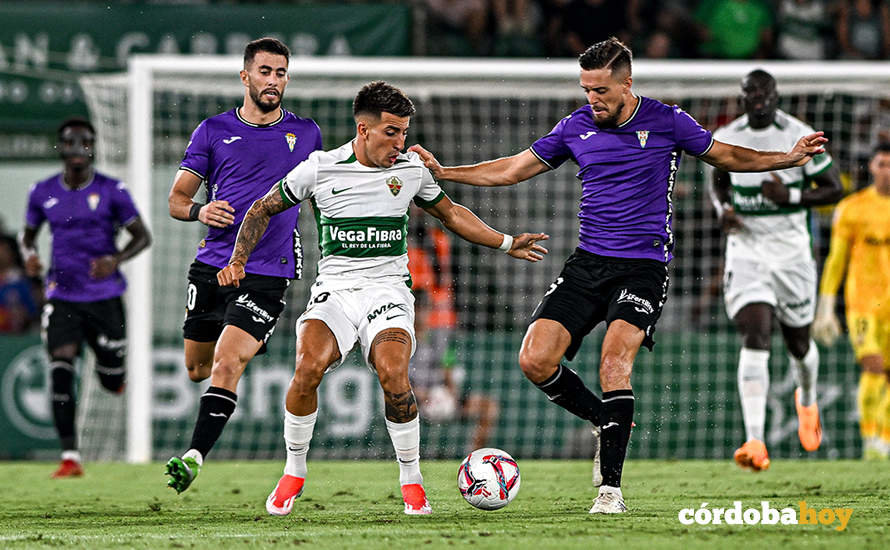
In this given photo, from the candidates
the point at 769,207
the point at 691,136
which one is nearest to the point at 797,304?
the point at 769,207

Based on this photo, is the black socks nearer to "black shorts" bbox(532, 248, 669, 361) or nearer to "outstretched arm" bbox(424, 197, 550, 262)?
"outstretched arm" bbox(424, 197, 550, 262)

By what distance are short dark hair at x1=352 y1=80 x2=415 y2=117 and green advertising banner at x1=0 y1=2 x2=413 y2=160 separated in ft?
25.5

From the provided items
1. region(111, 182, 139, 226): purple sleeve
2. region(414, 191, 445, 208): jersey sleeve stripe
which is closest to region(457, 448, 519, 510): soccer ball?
region(414, 191, 445, 208): jersey sleeve stripe

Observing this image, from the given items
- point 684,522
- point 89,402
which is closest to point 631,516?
point 684,522

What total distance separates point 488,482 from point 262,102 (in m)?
2.70

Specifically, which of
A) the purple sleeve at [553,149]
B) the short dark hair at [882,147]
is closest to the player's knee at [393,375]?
the purple sleeve at [553,149]

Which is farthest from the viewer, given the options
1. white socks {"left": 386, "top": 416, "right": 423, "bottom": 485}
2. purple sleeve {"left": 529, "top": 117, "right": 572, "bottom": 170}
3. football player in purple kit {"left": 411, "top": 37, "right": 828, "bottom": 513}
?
purple sleeve {"left": 529, "top": 117, "right": 572, "bottom": 170}

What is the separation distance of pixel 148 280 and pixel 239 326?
4.77 m

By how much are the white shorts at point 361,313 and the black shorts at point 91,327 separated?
425cm

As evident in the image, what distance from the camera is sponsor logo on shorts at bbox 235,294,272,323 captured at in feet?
25.4

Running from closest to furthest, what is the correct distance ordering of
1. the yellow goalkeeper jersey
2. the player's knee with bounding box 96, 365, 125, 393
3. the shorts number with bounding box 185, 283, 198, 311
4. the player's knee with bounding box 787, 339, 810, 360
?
1. the shorts number with bounding box 185, 283, 198, 311
2. the player's knee with bounding box 787, 339, 810, 360
3. the player's knee with bounding box 96, 365, 125, 393
4. the yellow goalkeeper jersey

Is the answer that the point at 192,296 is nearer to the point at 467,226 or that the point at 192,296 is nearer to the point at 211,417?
the point at 211,417

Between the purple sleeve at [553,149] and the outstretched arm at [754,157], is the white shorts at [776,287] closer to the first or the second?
the outstretched arm at [754,157]

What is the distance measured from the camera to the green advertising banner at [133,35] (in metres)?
14.7
